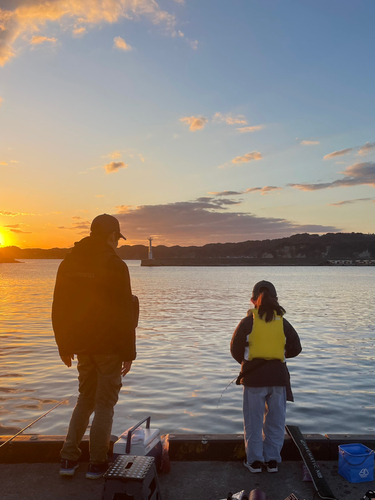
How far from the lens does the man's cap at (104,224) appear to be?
442cm

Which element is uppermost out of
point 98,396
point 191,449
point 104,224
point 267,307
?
point 104,224

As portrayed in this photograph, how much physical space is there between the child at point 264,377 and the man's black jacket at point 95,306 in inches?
49.1

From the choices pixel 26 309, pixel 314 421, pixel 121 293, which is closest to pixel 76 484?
pixel 121 293

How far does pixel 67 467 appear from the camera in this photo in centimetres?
434

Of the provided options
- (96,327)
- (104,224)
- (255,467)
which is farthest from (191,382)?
(104,224)

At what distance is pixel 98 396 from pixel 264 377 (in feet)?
5.43

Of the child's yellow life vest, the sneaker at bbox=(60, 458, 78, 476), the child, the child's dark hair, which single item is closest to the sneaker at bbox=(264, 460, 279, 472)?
the child

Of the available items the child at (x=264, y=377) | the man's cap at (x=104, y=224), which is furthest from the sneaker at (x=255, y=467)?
the man's cap at (x=104, y=224)

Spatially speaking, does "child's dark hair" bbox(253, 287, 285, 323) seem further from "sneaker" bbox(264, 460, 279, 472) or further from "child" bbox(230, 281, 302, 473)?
"sneaker" bbox(264, 460, 279, 472)

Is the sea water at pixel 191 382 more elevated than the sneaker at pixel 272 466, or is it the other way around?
the sneaker at pixel 272 466

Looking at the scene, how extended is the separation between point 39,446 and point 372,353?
1301 cm

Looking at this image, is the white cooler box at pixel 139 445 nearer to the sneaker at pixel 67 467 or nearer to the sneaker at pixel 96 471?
the sneaker at pixel 96 471

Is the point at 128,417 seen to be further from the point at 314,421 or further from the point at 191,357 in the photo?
the point at 191,357

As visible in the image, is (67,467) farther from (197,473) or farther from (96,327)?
(96,327)
